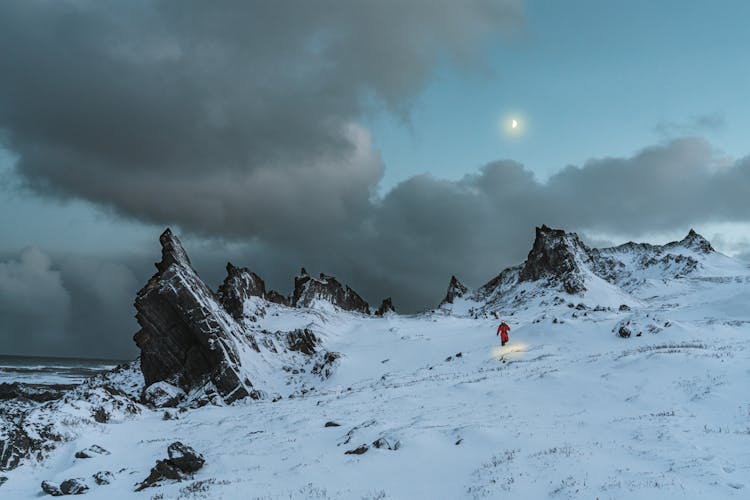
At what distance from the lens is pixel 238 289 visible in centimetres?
9444

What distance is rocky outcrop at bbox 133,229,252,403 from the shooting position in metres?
49.0

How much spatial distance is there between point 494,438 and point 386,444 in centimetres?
424

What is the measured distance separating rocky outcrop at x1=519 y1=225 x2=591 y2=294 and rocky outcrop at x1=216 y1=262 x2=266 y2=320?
7908 cm

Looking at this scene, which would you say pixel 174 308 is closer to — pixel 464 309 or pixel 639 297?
pixel 639 297

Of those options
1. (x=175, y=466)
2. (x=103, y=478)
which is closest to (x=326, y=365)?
(x=175, y=466)

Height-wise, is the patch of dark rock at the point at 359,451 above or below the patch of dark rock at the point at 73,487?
below

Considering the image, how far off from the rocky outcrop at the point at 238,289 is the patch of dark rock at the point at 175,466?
215ft

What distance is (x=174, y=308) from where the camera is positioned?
50.0m

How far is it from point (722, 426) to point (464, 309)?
162522mm

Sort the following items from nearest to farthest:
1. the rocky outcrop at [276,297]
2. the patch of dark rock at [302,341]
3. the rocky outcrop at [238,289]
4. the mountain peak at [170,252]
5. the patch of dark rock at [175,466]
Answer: the patch of dark rock at [175,466] < the mountain peak at [170,252] < the patch of dark rock at [302,341] < the rocky outcrop at [238,289] < the rocky outcrop at [276,297]

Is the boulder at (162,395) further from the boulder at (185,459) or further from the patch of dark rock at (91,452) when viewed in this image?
the boulder at (185,459)

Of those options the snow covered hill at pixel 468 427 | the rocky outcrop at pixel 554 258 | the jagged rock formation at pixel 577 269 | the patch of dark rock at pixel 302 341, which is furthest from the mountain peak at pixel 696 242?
the patch of dark rock at pixel 302 341

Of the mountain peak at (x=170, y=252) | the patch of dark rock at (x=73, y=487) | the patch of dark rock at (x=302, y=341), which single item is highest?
the mountain peak at (x=170, y=252)

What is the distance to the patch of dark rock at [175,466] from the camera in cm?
1834
